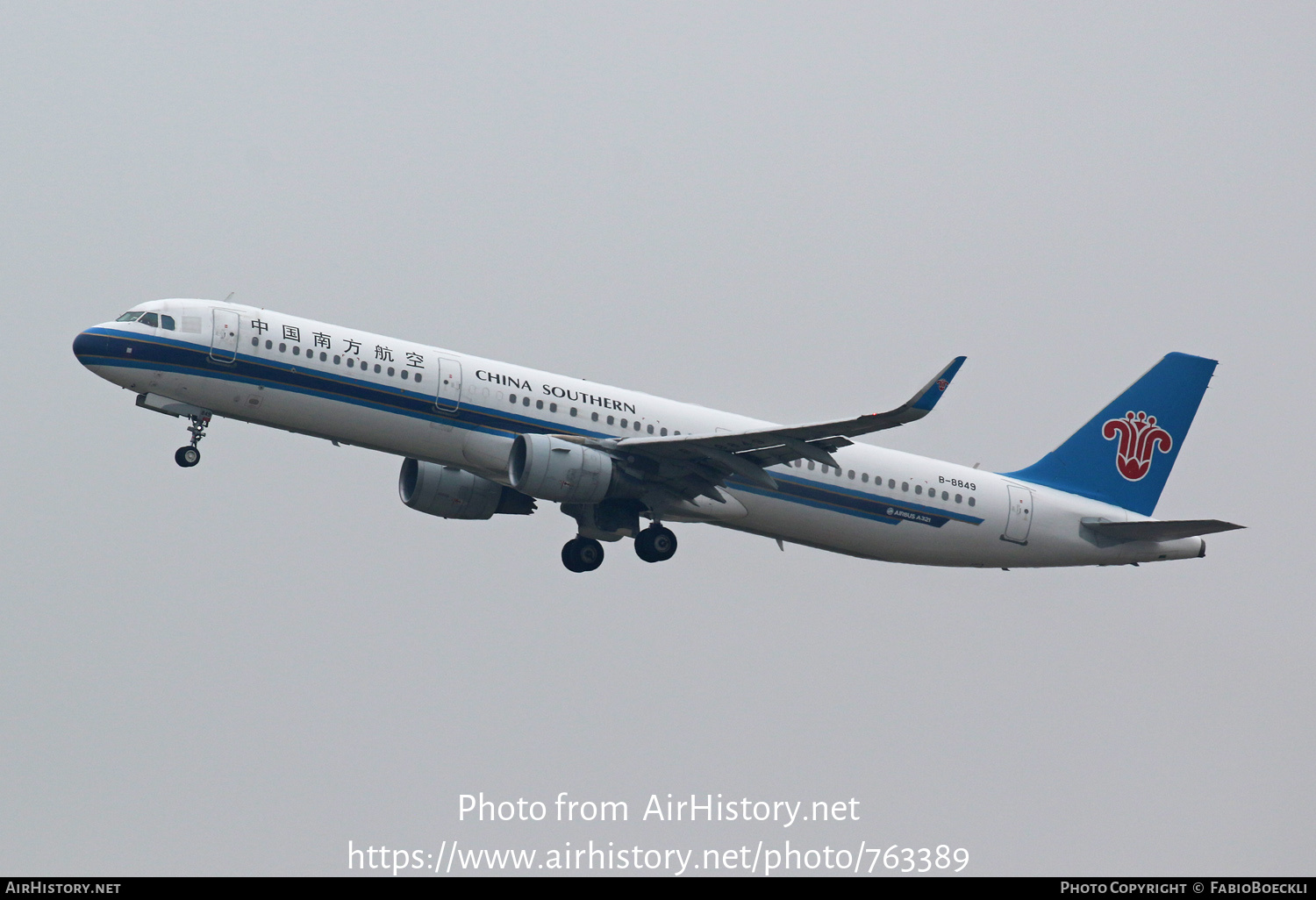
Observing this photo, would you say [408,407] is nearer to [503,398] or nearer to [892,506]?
[503,398]

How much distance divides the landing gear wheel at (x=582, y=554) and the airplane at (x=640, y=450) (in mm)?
76

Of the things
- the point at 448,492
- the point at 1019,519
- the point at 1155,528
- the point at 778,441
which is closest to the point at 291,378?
the point at 448,492

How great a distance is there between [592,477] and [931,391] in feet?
28.8

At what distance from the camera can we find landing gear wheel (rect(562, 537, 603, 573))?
39281mm

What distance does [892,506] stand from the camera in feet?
131

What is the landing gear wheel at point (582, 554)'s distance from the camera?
39281mm

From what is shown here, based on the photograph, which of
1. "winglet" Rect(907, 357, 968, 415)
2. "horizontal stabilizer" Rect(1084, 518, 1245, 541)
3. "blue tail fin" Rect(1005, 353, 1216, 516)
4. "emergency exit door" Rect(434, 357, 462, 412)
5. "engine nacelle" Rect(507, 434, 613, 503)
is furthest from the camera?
"blue tail fin" Rect(1005, 353, 1216, 516)

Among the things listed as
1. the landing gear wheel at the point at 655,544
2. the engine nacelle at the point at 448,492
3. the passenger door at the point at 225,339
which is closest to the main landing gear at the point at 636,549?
the landing gear wheel at the point at 655,544

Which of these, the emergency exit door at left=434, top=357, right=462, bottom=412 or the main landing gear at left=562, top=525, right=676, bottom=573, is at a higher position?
the emergency exit door at left=434, top=357, right=462, bottom=412

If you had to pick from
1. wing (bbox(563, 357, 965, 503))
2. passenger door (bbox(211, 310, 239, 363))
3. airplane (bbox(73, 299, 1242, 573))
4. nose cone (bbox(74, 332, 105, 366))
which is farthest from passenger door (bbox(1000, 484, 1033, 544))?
nose cone (bbox(74, 332, 105, 366))

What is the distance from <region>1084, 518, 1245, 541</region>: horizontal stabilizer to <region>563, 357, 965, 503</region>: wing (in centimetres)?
1008

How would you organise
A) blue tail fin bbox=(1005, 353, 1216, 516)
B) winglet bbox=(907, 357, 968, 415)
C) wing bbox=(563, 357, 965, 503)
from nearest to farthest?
winglet bbox=(907, 357, 968, 415) → wing bbox=(563, 357, 965, 503) → blue tail fin bbox=(1005, 353, 1216, 516)

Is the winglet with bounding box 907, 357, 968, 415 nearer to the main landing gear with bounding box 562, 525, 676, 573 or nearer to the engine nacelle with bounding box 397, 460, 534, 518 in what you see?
the main landing gear with bounding box 562, 525, 676, 573

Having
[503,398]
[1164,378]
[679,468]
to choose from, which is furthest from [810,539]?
[1164,378]
